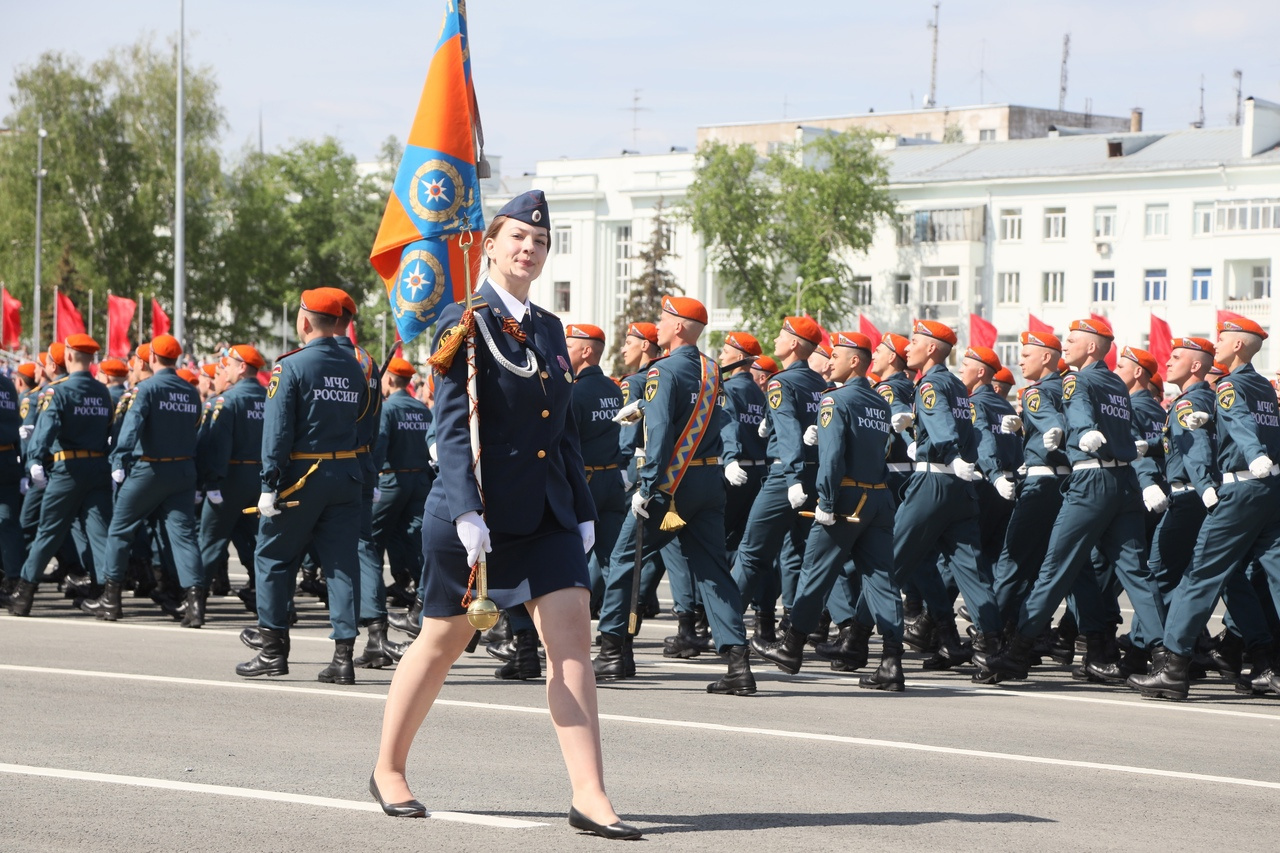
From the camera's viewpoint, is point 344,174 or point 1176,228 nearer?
point 1176,228

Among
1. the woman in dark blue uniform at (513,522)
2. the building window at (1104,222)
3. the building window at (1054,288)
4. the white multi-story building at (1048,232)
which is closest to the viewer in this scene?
the woman in dark blue uniform at (513,522)

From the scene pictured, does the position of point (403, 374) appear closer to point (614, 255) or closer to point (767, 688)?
point (767, 688)

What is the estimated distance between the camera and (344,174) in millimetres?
90688

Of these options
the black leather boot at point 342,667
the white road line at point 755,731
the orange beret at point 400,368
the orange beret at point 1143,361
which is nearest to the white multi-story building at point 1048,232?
the orange beret at point 1143,361

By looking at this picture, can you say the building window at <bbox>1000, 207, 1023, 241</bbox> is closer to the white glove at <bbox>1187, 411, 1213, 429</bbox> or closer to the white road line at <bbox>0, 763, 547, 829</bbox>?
the white glove at <bbox>1187, 411, 1213, 429</bbox>

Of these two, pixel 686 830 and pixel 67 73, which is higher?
pixel 67 73

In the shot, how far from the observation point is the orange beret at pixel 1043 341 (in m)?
12.5

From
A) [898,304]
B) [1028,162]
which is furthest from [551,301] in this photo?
[1028,162]

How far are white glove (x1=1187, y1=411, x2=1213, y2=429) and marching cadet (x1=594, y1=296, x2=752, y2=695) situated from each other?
2889 millimetres

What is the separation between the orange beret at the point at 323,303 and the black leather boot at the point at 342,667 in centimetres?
187

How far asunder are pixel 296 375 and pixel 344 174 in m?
82.5

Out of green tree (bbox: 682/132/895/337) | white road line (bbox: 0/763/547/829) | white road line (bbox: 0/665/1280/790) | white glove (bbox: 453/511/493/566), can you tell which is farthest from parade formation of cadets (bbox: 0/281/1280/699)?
green tree (bbox: 682/132/895/337)

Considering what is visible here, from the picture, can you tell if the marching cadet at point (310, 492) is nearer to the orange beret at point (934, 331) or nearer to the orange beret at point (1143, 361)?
the orange beret at point (934, 331)

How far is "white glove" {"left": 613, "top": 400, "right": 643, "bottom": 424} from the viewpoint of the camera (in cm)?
1100
